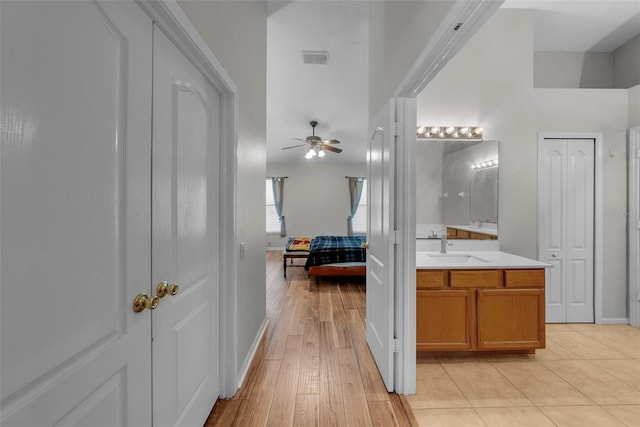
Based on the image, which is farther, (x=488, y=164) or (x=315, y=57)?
(x=315, y=57)

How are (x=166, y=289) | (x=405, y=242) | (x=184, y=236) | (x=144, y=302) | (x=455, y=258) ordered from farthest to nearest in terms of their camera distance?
1. (x=455, y=258)
2. (x=405, y=242)
3. (x=184, y=236)
4. (x=166, y=289)
5. (x=144, y=302)

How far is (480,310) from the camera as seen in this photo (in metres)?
2.29

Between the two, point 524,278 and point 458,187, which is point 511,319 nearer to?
point 524,278

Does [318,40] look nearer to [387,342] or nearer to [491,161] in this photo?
[491,161]

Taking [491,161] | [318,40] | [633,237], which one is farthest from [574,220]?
[318,40]

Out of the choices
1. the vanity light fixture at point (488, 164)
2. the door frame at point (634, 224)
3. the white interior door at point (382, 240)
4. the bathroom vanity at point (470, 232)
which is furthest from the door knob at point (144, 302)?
the door frame at point (634, 224)

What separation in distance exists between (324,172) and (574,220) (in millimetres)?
5955

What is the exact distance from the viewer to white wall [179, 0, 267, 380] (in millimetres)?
1610

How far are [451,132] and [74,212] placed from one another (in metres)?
3.24

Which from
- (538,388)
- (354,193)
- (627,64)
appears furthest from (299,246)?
(627,64)

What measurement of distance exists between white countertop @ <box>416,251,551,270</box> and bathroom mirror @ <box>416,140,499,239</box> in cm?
29

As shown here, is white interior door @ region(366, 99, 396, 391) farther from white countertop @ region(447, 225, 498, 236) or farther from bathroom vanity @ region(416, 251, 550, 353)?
white countertop @ region(447, 225, 498, 236)

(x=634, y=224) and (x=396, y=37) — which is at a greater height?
(x=396, y=37)

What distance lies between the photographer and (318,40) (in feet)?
10.9
